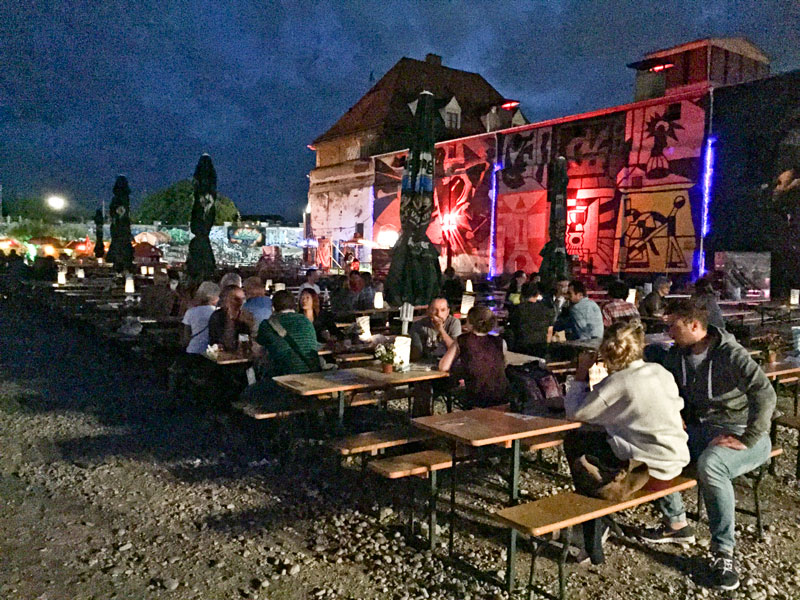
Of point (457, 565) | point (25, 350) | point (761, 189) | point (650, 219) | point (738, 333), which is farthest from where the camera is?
point (650, 219)

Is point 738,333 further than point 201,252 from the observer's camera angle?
No

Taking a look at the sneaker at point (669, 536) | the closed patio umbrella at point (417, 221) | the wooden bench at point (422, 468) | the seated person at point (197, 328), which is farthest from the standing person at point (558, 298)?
the wooden bench at point (422, 468)

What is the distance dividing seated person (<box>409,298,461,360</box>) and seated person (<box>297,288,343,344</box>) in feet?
3.87

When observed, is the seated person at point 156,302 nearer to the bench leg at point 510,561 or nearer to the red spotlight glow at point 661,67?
the bench leg at point 510,561

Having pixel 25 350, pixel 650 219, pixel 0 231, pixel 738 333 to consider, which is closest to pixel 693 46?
pixel 650 219

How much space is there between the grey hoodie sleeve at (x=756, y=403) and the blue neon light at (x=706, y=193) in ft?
46.5

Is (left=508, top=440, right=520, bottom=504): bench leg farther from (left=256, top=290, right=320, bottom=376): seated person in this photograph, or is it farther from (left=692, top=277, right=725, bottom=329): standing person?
(left=692, top=277, right=725, bottom=329): standing person

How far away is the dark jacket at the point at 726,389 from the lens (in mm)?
3924

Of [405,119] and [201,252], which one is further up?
[405,119]

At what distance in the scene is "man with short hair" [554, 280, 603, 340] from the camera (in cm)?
Answer: 787

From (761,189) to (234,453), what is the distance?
589 inches

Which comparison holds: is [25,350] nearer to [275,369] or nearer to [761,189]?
[275,369]

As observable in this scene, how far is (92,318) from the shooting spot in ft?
40.7

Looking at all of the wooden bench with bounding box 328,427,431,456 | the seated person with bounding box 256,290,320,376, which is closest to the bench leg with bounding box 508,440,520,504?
the wooden bench with bounding box 328,427,431,456
